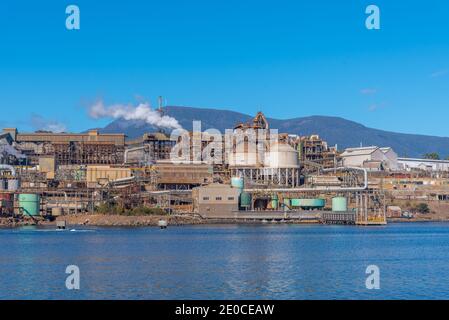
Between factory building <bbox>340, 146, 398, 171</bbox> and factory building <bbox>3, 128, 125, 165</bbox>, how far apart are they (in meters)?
34.8

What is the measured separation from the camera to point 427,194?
111 m

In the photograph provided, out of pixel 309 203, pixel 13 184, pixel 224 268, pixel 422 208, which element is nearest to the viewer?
pixel 224 268

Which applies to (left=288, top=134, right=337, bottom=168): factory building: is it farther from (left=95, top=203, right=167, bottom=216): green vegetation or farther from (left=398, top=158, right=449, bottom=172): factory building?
(left=95, top=203, right=167, bottom=216): green vegetation

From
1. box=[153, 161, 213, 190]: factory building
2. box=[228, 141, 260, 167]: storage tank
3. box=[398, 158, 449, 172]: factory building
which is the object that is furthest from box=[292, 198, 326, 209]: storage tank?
box=[398, 158, 449, 172]: factory building

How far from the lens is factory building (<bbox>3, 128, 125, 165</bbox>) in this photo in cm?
11619

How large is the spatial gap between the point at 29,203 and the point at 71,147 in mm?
27284

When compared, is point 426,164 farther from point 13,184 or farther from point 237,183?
point 13,184

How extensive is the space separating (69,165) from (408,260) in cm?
7712

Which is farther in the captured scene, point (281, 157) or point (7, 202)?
point (281, 157)

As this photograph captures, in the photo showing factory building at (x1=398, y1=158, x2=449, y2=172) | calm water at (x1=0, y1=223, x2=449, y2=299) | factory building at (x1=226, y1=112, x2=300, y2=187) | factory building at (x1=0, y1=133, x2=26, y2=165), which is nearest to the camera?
calm water at (x1=0, y1=223, x2=449, y2=299)

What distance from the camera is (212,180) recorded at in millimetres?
100562

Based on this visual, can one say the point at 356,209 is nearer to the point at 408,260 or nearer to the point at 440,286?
the point at 408,260

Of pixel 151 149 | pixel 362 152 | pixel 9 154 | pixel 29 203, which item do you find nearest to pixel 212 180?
pixel 151 149
